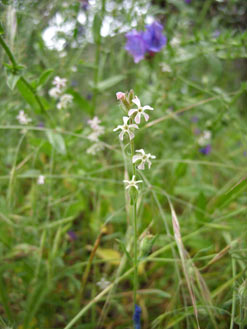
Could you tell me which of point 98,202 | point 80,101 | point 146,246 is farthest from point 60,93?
point 146,246

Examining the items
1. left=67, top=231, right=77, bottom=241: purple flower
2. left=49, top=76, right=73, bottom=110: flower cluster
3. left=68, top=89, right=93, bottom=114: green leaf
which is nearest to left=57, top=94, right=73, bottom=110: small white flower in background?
left=49, top=76, right=73, bottom=110: flower cluster

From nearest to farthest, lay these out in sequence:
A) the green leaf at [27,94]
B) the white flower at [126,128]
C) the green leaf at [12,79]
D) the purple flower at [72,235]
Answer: the white flower at [126,128] < the green leaf at [12,79] < the green leaf at [27,94] < the purple flower at [72,235]

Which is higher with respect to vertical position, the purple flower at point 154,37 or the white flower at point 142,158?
the purple flower at point 154,37

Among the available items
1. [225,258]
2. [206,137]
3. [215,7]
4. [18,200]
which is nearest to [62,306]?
[18,200]

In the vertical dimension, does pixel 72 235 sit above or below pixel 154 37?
below

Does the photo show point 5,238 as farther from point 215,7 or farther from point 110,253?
point 215,7

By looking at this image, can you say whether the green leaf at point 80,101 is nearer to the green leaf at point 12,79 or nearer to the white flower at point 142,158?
the green leaf at point 12,79

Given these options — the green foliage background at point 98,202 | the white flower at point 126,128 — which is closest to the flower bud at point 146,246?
the green foliage background at point 98,202

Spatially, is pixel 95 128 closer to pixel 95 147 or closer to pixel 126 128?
pixel 95 147
